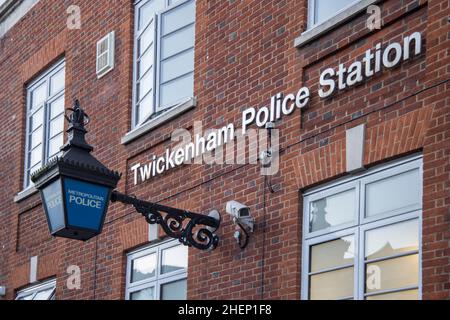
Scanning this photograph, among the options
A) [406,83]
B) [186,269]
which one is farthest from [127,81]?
[406,83]

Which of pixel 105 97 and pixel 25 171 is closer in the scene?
pixel 105 97

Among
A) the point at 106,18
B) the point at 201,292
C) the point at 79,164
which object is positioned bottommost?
the point at 201,292

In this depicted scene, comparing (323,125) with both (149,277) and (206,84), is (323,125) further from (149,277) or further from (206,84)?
(149,277)

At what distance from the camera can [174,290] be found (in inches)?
473

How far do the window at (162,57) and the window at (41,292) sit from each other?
2.65 metres

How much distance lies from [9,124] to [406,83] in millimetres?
9018

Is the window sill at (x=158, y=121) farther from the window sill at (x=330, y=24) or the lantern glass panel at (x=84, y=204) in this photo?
the lantern glass panel at (x=84, y=204)

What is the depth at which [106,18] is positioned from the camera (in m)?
14.4

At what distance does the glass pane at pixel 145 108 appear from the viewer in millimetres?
13056

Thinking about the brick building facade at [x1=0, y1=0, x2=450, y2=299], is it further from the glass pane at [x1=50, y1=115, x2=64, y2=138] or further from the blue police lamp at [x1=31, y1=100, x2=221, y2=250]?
the blue police lamp at [x1=31, y1=100, x2=221, y2=250]

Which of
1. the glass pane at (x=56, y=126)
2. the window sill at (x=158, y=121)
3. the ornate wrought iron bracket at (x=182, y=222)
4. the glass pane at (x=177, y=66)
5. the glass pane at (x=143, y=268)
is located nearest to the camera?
the ornate wrought iron bracket at (x=182, y=222)

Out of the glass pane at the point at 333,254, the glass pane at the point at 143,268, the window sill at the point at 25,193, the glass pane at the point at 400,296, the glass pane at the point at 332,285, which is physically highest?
the window sill at the point at 25,193

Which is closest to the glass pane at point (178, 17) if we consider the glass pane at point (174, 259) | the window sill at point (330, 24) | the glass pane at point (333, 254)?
the window sill at point (330, 24)

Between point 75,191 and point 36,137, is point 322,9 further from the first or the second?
point 36,137
